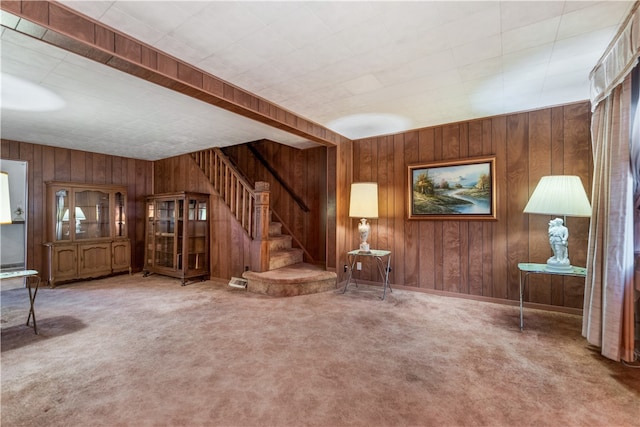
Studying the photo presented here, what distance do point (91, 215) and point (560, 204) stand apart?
272 inches

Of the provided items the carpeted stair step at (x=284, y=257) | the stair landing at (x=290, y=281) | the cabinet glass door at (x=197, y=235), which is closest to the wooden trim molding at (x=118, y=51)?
the stair landing at (x=290, y=281)

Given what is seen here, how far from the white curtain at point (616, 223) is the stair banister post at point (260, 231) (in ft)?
11.9

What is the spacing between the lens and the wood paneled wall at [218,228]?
4.60m

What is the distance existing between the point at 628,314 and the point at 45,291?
6.78 metres

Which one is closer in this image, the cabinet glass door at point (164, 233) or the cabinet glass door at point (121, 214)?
the cabinet glass door at point (164, 233)

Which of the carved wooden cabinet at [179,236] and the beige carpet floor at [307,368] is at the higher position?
the carved wooden cabinet at [179,236]

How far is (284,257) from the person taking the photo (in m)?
4.67

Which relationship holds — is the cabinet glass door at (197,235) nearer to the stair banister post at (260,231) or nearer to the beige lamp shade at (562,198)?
the stair banister post at (260,231)

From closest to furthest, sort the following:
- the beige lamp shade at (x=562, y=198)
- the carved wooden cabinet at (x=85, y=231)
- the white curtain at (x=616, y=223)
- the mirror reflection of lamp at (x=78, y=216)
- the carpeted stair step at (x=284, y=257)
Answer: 1. the white curtain at (x=616, y=223)
2. the beige lamp shade at (x=562, y=198)
3. the carpeted stair step at (x=284, y=257)
4. the carved wooden cabinet at (x=85, y=231)
5. the mirror reflection of lamp at (x=78, y=216)

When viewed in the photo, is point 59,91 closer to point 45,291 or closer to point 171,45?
point 171,45

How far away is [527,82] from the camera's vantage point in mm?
2678

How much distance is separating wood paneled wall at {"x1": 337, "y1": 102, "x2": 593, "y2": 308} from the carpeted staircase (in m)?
0.43

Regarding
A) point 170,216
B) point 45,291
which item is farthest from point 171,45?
point 45,291

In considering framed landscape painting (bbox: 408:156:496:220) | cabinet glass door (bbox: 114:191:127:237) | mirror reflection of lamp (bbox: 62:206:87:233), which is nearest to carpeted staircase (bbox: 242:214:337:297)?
framed landscape painting (bbox: 408:156:496:220)
